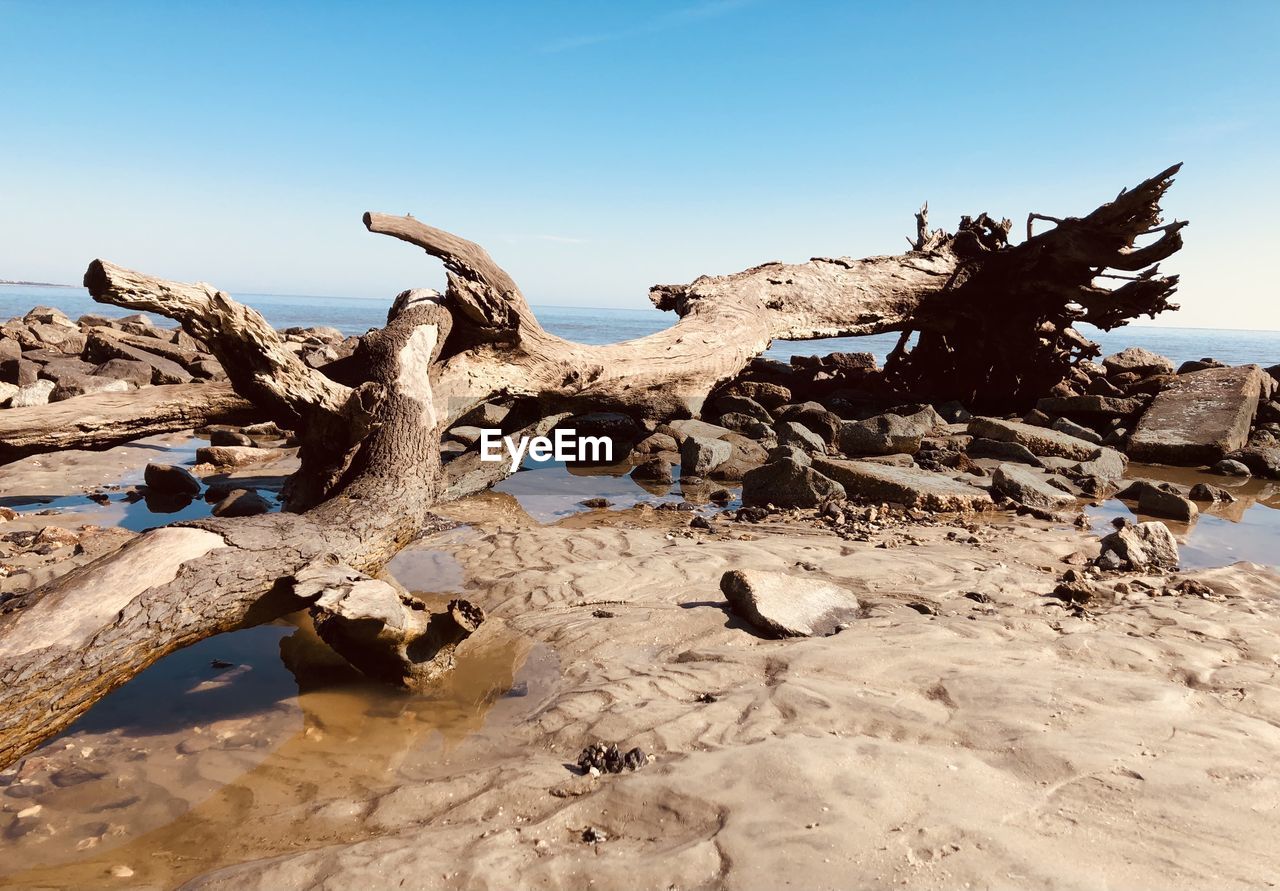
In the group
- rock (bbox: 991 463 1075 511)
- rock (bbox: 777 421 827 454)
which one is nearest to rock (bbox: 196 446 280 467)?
rock (bbox: 777 421 827 454)

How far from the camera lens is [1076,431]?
10.7m

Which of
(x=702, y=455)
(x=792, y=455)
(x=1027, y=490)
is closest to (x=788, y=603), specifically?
(x=792, y=455)

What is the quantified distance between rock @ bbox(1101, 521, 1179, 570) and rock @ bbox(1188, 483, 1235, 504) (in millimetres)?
3030

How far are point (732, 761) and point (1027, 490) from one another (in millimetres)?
5811

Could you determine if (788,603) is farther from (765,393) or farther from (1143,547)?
(765,393)

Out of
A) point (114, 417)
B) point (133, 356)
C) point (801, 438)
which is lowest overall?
point (801, 438)

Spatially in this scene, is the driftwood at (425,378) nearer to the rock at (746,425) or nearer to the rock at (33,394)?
the rock at (746,425)

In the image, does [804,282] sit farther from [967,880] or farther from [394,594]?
[967,880]

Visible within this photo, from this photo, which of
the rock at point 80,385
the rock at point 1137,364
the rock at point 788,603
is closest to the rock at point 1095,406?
the rock at point 1137,364

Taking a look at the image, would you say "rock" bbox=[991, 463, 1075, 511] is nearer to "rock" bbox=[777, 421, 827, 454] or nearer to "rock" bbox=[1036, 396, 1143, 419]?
"rock" bbox=[777, 421, 827, 454]

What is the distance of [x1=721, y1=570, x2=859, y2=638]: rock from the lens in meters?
4.27

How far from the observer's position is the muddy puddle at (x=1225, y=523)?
612 centimetres

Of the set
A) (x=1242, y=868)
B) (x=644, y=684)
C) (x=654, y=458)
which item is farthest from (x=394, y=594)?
(x=654, y=458)

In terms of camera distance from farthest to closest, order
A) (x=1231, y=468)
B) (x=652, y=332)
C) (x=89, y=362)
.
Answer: (x=652, y=332)
(x=89, y=362)
(x=1231, y=468)
